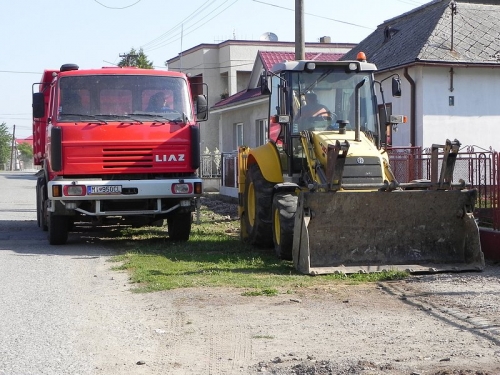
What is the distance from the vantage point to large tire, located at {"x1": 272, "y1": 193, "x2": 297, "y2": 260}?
11.1 metres

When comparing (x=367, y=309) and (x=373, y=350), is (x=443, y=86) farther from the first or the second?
(x=373, y=350)

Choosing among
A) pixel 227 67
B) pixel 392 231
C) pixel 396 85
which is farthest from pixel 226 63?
pixel 392 231

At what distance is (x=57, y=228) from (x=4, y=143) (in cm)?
10437

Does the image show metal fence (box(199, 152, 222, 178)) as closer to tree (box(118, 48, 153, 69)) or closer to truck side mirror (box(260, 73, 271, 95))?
truck side mirror (box(260, 73, 271, 95))

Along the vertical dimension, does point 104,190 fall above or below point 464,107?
below

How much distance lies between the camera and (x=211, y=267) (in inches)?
434

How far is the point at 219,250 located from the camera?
13.0 metres

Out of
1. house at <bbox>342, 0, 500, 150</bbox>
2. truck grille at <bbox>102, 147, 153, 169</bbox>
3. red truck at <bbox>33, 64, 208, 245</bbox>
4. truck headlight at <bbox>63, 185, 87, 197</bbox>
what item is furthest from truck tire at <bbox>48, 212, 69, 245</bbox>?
house at <bbox>342, 0, 500, 150</bbox>

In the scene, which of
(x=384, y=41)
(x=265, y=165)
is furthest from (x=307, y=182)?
(x=384, y=41)

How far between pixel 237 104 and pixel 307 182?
20.1 m

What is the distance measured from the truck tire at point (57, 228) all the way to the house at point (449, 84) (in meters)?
10.3

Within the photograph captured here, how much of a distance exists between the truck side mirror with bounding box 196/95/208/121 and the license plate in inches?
81.9

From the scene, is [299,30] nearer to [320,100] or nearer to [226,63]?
[320,100]

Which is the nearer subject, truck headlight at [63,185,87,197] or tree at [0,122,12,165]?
truck headlight at [63,185,87,197]
